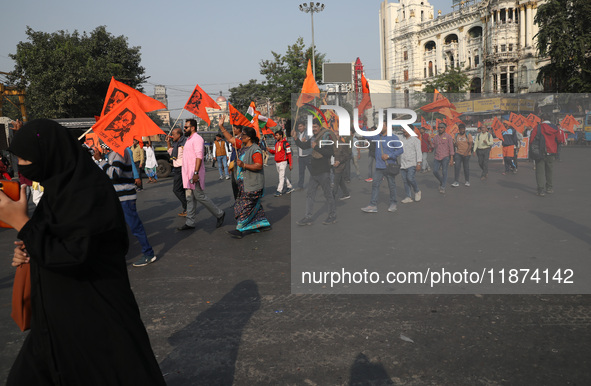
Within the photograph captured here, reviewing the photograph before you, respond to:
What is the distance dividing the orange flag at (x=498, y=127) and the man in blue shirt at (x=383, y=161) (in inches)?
152

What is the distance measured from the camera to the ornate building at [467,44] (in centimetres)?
5869

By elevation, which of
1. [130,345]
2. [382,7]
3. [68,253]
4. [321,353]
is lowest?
[321,353]

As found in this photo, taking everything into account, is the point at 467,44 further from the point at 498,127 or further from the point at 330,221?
the point at 330,221

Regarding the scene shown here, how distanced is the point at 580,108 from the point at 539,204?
73.5 ft

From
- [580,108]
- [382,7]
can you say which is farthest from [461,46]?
[580,108]

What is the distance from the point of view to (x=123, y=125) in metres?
6.91

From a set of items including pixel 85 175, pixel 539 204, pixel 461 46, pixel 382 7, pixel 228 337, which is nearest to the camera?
pixel 85 175

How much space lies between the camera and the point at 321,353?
3.60 metres

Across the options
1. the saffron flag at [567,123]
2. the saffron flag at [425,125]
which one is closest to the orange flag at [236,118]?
the saffron flag at [425,125]

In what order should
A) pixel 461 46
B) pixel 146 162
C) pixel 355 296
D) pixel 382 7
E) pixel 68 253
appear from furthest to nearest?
1. pixel 382 7
2. pixel 461 46
3. pixel 146 162
4. pixel 355 296
5. pixel 68 253

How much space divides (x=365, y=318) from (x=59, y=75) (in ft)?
106

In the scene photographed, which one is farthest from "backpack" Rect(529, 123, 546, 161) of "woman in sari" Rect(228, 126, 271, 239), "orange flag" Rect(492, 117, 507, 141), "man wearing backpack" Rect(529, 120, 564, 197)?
"woman in sari" Rect(228, 126, 271, 239)

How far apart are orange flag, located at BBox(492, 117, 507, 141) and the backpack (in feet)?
3.78

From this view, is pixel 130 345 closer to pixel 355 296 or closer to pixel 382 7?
pixel 355 296
